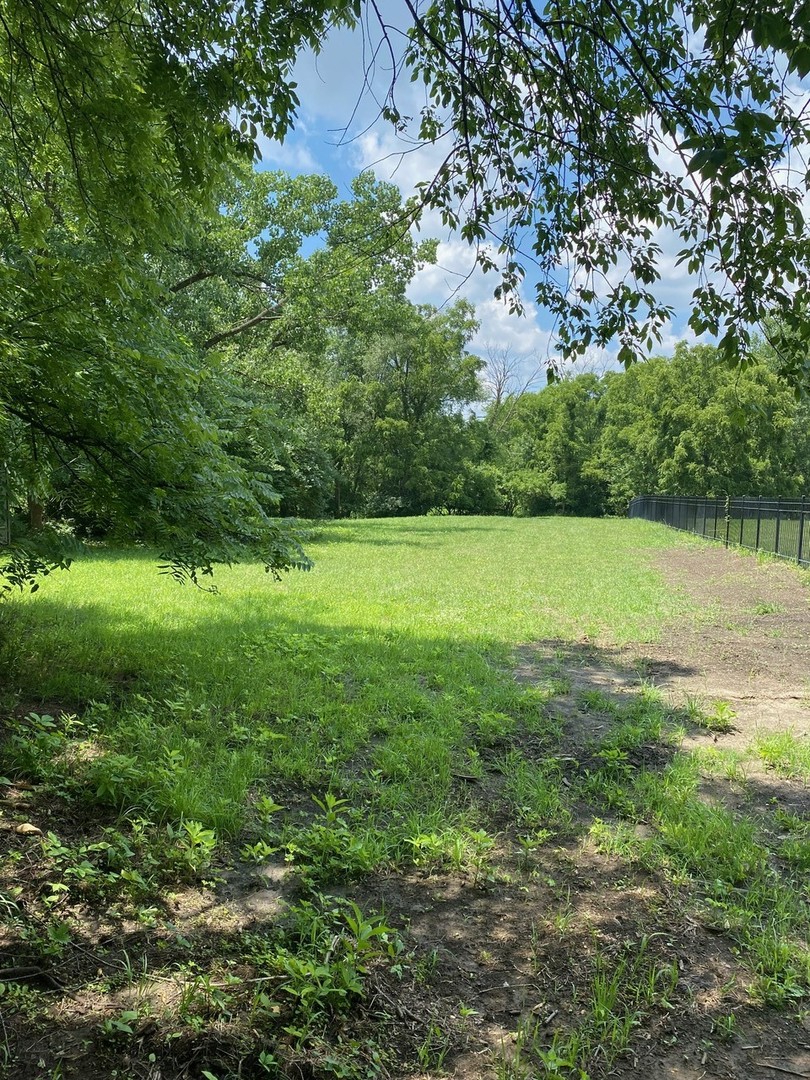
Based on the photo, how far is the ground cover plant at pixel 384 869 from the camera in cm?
215

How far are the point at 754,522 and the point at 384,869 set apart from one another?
1801 centimetres

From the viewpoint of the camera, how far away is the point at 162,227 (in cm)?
457

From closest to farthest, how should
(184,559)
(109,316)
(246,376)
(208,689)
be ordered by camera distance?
(109,316) → (184,559) → (208,689) → (246,376)

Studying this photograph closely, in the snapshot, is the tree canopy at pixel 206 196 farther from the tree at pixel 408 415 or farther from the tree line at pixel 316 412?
the tree at pixel 408 415

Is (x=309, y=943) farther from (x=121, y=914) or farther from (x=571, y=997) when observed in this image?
(x=571, y=997)

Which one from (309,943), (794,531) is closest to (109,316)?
(309,943)

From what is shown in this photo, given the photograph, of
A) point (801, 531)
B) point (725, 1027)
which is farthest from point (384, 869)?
point (801, 531)

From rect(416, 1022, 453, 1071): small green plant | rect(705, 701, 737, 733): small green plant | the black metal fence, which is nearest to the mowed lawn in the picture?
rect(705, 701, 737, 733): small green plant

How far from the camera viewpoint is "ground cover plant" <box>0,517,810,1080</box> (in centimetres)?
215

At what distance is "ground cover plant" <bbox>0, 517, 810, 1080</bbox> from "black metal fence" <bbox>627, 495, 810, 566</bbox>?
33.3ft

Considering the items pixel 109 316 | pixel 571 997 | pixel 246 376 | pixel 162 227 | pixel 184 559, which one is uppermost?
pixel 246 376

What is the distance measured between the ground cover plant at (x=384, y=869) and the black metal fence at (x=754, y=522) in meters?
10.1

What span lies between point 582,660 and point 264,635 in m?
3.31

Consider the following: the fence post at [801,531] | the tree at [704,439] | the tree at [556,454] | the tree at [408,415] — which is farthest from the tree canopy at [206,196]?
the tree at [556,454]
